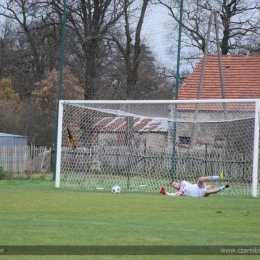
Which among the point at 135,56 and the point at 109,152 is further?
the point at 135,56

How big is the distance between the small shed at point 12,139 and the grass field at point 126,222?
16163 mm

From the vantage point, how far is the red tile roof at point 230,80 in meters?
27.5

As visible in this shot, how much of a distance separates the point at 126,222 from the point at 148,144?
10263 mm

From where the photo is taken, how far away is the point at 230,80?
30.8m

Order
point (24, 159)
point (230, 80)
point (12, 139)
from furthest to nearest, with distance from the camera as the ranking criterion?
point (12, 139)
point (230, 80)
point (24, 159)

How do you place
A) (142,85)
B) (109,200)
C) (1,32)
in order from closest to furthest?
(109,200) < (142,85) < (1,32)

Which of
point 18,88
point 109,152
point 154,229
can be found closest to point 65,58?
point 109,152

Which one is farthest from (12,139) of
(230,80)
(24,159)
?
(230,80)

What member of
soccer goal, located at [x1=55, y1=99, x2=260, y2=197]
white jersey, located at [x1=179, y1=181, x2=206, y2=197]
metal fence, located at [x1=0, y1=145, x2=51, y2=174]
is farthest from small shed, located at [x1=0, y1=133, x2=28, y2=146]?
white jersey, located at [x1=179, y1=181, x2=206, y2=197]

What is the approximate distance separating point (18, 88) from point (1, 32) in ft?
30.1

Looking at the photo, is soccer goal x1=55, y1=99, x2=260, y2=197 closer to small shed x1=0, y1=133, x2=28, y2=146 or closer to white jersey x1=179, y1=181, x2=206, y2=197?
white jersey x1=179, y1=181, x2=206, y2=197

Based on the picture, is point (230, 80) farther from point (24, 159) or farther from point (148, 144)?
point (148, 144)

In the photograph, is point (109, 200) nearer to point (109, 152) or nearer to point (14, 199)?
point (14, 199)

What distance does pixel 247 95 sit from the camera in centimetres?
2919
